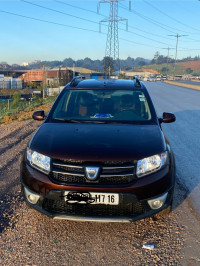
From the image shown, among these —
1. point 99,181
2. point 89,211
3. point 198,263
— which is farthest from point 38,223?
point 198,263

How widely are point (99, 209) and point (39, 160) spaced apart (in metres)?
0.85

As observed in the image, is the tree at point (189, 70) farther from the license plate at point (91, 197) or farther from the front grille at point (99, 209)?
the license plate at point (91, 197)

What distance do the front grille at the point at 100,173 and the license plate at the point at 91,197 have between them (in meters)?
0.11

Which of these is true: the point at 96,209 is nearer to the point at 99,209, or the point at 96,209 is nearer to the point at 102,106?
the point at 99,209

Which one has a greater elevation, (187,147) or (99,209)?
(99,209)

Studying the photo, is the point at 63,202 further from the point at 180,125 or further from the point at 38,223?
the point at 180,125

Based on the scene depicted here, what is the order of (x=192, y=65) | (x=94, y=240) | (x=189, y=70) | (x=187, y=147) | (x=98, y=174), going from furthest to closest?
1. (x=192, y=65)
2. (x=189, y=70)
3. (x=187, y=147)
4. (x=94, y=240)
5. (x=98, y=174)

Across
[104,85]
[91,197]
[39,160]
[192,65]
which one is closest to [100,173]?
[91,197]

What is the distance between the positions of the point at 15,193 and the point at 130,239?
6.26ft

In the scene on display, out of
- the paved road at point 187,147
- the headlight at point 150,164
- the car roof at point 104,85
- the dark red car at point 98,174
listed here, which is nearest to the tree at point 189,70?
the paved road at point 187,147

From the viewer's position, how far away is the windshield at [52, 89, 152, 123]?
4.25 m

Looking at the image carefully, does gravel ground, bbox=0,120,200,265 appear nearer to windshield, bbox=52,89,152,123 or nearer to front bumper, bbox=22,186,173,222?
front bumper, bbox=22,186,173,222

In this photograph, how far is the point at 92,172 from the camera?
9.55 feet

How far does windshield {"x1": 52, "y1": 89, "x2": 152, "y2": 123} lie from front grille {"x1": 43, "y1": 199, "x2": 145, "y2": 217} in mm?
1465
